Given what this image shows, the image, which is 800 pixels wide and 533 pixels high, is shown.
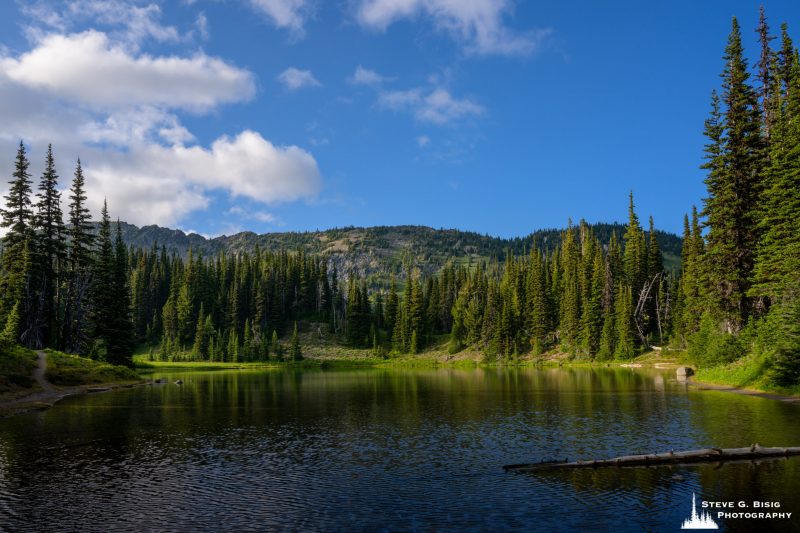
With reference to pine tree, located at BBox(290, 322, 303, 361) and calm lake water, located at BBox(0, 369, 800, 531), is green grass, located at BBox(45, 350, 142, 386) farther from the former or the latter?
pine tree, located at BBox(290, 322, 303, 361)

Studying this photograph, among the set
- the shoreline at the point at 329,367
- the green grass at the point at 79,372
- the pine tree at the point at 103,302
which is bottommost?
the shoreline at the point at 329,367

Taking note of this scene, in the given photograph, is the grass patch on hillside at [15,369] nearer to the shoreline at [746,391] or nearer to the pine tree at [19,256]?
Answer: the pine tree at [19,256]

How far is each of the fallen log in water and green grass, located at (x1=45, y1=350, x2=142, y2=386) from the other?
192ft

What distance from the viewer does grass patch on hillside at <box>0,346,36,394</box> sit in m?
53.6

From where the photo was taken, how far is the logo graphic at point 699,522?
740 inches

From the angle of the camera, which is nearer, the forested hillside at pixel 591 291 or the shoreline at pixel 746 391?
the shoreline at pixel 746 391

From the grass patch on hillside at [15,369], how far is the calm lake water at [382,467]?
231 inches

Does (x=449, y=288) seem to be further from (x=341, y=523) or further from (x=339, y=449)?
(x=341, y=523)

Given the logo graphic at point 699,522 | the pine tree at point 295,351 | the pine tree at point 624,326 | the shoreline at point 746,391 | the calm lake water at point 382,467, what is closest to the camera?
the logo graphic at point 699,522

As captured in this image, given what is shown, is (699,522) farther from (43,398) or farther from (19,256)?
(19,256)

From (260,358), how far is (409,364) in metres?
43.2

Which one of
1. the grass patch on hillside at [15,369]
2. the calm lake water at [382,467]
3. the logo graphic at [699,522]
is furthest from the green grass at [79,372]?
the logo graphic at [699,522]

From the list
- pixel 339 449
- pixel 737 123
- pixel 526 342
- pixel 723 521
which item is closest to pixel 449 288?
pixel 526 342

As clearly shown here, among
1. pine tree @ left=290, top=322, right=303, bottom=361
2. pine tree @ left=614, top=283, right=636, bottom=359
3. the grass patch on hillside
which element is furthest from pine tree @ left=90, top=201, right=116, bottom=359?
pine tree @ left=614, top=283, right=636, bottom=359
